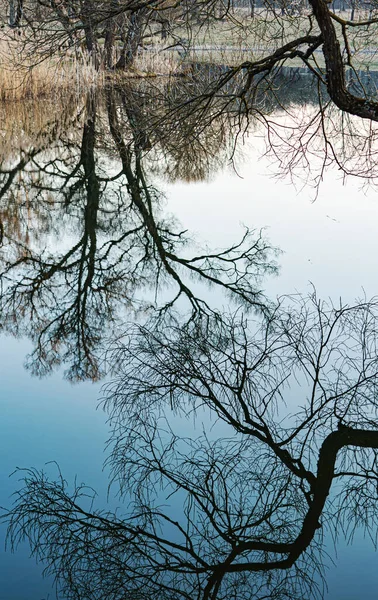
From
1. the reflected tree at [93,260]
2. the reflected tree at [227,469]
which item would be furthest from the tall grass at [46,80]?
the reflected tree at [227,469]

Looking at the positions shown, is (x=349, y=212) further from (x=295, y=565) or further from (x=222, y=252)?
(x=295, y=565)

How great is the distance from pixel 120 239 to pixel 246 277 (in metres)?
1.36

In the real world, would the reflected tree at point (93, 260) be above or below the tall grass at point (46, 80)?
below

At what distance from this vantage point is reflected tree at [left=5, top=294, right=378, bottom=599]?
2.93 meters

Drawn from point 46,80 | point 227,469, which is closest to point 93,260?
point 227,469

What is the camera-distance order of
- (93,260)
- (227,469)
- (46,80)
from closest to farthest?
(227,469), (93,260), (46,80)

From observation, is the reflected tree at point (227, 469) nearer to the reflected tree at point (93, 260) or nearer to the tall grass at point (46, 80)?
the reflected tree at point (93, 260)

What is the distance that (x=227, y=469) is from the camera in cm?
359

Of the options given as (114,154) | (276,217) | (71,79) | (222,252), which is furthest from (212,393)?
(71,79)

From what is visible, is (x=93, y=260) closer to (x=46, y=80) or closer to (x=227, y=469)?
(x=227, y=469)

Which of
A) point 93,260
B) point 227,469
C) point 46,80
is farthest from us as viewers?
point 46,80

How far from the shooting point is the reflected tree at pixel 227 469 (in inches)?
115

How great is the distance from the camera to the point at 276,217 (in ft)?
26.2

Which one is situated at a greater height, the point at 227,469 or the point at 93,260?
the point at 93,260
